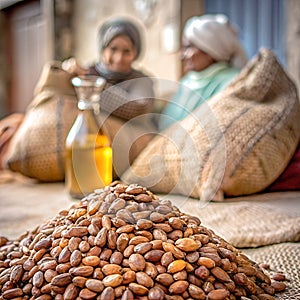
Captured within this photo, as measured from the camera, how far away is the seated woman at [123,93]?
1599mm

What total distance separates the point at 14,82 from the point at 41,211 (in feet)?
11.9

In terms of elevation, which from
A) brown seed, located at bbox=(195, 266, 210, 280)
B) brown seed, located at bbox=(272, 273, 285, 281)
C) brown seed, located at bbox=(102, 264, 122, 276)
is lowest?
brown seed, located at bbox=(272, 273, 285, 281)

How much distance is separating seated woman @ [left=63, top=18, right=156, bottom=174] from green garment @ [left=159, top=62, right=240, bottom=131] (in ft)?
0.37

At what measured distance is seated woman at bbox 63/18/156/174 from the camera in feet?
5.24

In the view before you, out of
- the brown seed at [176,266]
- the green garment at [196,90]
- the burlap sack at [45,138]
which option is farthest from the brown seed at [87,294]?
the green garment at [196,90]

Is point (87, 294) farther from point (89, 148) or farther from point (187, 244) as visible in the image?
point (89, 148)

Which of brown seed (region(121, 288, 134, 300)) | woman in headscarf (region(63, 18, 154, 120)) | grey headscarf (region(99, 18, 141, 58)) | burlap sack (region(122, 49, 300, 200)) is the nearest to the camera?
brown seed (region(121, 288, 134, 300))

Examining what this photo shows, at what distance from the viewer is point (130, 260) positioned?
2.13 ft

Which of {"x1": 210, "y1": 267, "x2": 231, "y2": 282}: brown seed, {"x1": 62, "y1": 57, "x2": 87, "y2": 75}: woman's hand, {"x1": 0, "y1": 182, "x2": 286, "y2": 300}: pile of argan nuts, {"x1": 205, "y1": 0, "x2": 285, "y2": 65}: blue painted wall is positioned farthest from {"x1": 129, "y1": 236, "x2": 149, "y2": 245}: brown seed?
{"x1": 205, "y1": 0, "x2": 285, "y2": 65}: blue painted wall

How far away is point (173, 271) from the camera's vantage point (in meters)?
0.64

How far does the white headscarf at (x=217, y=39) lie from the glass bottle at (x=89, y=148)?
996mm

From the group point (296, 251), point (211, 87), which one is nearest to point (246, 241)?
point (296, 251)

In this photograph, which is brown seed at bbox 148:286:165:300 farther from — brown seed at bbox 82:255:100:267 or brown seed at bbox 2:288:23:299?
brown seed at bbox 2:288:23:299

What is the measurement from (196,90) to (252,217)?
1.10 m
